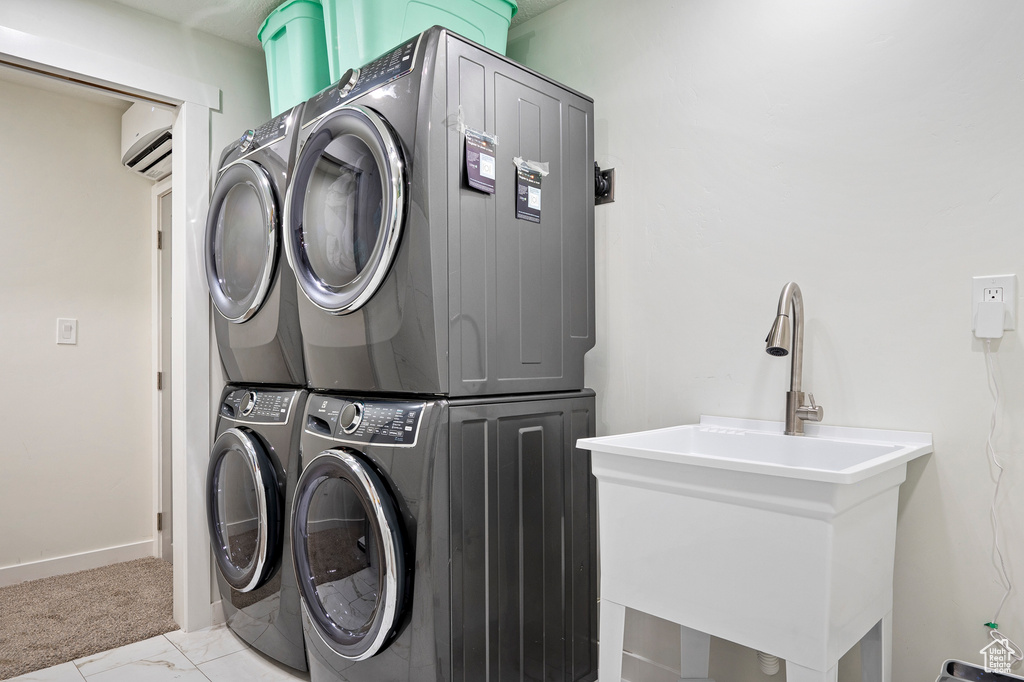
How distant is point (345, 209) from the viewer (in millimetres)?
1661

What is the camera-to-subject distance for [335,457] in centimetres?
159

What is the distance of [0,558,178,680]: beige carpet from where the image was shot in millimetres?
2148

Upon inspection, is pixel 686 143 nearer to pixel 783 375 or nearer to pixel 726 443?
pixel 783 375

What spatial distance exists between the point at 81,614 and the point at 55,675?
548 millimetres

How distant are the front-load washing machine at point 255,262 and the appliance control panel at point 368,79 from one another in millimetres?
109

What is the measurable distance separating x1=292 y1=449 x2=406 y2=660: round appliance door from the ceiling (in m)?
1.60

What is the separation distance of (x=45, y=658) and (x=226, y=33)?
2.27m

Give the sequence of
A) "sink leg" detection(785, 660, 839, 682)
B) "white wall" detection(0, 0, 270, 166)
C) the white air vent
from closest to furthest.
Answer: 1. "sink leg" detection(785, 660, 839, 682)
2. "white wall" detection(0, 0, 270, 166)
3. the white air vent

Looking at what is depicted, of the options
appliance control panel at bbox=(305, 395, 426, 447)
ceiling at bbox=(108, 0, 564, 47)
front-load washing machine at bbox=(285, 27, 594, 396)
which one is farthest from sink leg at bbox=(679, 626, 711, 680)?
ceiling at bbox=(108, 0, 564, 47)

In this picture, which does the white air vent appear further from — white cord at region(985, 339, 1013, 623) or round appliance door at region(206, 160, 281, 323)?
white cord at region(985, 339, 1013, 623)

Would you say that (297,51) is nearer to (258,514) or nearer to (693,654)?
(258,514)

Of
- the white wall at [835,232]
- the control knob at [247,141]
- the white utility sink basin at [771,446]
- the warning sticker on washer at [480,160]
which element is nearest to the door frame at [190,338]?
the control knob at [247,141]

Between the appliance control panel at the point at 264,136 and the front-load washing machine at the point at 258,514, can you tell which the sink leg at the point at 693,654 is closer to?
Result: the front-load washing machine at the point at 258,514

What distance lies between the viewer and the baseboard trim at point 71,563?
2.88 m
